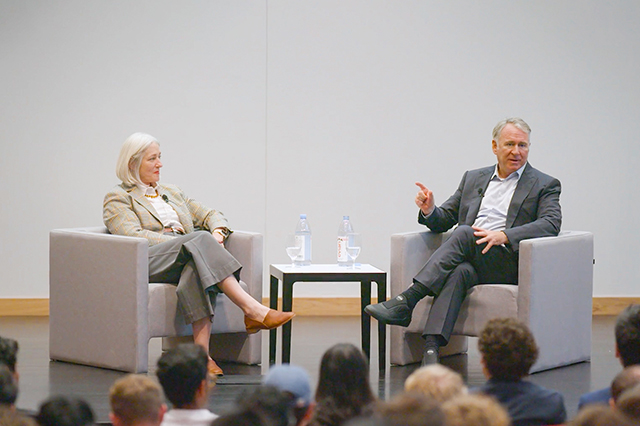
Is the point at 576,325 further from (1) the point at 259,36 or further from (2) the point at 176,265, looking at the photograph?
(1) the point at 259,36

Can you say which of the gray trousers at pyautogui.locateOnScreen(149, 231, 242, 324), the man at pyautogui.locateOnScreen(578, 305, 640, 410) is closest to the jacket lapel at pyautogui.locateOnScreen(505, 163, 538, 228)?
the gray trousers at pyautogui.locateOnScreen(149, 231, 242, 324)

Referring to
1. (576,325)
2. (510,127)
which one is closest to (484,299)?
(576,325)

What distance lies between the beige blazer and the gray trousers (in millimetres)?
153

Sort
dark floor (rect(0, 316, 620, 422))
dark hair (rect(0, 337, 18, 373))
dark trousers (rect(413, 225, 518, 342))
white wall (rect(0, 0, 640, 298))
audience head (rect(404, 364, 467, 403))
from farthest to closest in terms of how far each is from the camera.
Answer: white wall (rect(0, 0, 640, 298)) < dark trousers (rect(413, 225, 518, 342)) < dark floor (rect(0, 316, 620, 422)) < dark hair (rect(0, 337, 18, 373)) < audience head (rect(404, 364, 467, 403))

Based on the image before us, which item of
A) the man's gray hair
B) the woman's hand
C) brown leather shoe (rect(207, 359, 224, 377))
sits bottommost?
brown leather shoe (rect(207, 359, 224, 377))

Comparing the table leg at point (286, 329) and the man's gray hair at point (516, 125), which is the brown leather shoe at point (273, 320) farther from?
the man's gray hair at point (516, 125)

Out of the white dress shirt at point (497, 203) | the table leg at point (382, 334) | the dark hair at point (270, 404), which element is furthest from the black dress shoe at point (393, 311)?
the dark hair at point (270, 404)

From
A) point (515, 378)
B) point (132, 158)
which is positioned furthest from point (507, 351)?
point (132, 158)

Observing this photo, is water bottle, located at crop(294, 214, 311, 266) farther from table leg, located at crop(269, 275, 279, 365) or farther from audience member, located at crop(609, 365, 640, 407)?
audience member, located at crop(609, 365, 640, 407)

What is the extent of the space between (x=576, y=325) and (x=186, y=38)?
9.59 ft

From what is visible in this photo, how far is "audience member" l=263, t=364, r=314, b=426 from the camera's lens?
2020 mm

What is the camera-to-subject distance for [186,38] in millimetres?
5508

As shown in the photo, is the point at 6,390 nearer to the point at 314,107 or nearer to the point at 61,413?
the point at 61,413

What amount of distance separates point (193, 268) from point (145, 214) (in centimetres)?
48
